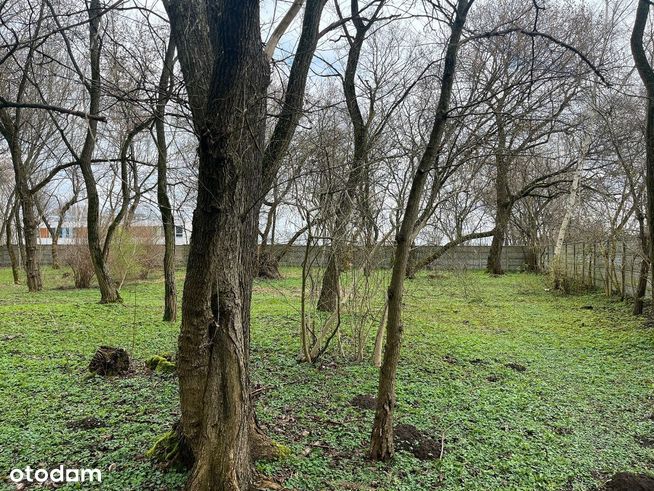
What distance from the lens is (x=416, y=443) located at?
2861 millimetres

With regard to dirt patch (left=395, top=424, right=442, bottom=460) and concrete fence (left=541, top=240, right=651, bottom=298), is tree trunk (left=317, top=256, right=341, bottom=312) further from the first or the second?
concrete fence (left=541, top=240, right=651, bottom=298)

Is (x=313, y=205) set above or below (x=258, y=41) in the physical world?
below

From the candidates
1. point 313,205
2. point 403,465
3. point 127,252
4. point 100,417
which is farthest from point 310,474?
point 127,252

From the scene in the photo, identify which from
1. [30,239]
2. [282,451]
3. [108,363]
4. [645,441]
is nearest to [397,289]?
[282,451]

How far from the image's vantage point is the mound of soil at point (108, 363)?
12.9 feet

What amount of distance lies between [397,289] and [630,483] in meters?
1.69

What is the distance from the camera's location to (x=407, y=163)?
471cm

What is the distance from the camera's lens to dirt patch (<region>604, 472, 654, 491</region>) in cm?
244

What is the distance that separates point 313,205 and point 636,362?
167 inches

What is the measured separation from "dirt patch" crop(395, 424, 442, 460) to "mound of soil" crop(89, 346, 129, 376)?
2.55 meters

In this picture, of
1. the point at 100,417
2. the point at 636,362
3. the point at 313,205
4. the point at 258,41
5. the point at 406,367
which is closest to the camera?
the point at 258,41

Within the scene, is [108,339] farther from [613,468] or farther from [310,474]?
[613,468]

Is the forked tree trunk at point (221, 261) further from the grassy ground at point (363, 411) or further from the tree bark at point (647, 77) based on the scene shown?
the tree bark at point (647, 77)

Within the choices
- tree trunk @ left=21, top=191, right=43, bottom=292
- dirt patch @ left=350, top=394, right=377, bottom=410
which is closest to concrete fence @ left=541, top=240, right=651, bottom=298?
dirt patch @ left=350, top=394, right=377, bottom=410
